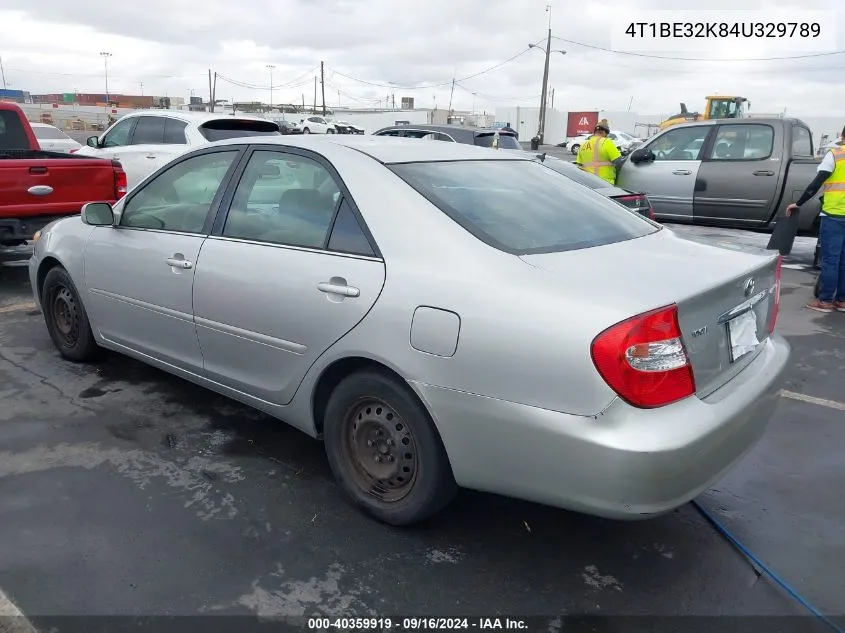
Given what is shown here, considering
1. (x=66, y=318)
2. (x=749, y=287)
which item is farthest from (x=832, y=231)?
(x=66, y=318)

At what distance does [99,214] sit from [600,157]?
7.49 metres

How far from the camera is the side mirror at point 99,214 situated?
4.06 m

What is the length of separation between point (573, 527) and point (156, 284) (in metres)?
2.44

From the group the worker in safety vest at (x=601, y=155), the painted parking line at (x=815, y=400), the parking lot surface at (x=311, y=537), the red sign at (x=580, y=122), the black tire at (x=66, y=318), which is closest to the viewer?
the parking lot surface at (x=311, y=537)

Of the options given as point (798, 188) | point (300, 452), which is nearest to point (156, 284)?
point (300, 452)

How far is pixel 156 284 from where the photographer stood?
3705mm

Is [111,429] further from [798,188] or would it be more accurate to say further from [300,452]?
[798,188]

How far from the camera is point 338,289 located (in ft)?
9.17

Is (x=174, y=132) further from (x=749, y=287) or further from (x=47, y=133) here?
(x=47, y=133)

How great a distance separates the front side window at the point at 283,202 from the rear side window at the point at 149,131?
7488 mm

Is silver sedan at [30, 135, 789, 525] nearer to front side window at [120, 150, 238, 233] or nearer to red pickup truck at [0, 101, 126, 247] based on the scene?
front side window at [120, 150, 238, 233]

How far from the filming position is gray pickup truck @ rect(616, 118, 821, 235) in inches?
340

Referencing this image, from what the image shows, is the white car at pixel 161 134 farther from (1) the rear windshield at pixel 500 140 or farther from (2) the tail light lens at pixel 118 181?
(1) the rear windshield at pixel 500 140

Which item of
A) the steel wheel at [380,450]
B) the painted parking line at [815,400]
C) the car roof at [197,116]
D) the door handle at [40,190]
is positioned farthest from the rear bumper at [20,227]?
the painted parking line at [815,400]
